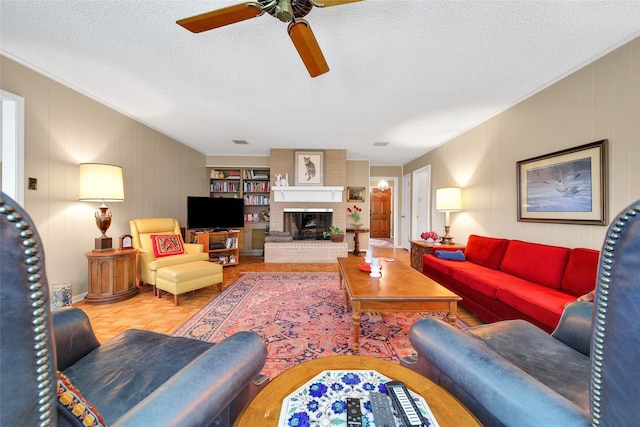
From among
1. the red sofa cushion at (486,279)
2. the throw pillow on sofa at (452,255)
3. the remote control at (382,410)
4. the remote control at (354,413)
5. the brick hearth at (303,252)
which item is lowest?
the brick hearth at (303,252)

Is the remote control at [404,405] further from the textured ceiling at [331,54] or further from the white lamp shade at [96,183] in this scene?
the white lamp shade at [96,183]

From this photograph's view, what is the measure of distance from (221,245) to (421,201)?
14.7 feet

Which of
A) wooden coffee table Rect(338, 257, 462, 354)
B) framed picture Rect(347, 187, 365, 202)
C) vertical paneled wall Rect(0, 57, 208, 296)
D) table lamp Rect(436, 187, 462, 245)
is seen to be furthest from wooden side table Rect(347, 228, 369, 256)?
vertical paneled wall Rect(0, 57, 208, 296)

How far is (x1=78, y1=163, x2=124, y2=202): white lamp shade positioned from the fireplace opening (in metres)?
3.07

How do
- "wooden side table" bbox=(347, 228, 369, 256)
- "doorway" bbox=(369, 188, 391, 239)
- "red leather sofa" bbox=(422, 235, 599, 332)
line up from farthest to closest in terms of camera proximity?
"doorway" bbox=(369, 188, 391, 239) < "wooden side table" bbox=(347, 228, 369, 256) < "red leather sofa" bbox=(422, 235, 599, 332)

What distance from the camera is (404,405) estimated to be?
71cm

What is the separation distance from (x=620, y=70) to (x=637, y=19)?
35 cm

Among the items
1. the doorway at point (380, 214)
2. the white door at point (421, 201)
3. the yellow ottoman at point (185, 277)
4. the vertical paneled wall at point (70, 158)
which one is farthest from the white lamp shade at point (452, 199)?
the doorway at point (380, 214)

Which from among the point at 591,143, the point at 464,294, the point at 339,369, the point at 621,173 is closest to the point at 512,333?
the point at 339,369

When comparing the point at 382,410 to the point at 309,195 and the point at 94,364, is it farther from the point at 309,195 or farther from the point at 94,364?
the point at 309,195

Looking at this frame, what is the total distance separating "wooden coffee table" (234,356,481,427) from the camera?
0.69m

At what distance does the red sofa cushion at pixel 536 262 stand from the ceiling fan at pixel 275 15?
254 centimetres

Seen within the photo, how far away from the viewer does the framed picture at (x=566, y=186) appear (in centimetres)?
201

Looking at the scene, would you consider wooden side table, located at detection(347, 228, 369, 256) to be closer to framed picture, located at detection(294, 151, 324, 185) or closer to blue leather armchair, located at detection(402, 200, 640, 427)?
framed picture, located at detection(294, 151, 324, 185)
